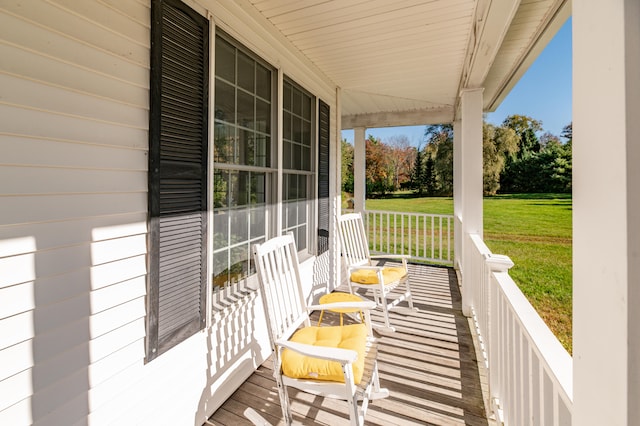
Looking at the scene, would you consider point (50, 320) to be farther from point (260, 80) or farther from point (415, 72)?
point (415, 72)

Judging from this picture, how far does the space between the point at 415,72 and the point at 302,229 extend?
237cm

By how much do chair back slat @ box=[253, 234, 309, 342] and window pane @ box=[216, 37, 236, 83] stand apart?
1.25m

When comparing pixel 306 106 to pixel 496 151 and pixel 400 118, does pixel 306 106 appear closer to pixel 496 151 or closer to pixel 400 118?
pixel 400 118

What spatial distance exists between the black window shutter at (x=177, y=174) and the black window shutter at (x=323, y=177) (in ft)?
6.93

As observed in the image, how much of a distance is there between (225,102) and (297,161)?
4.39ft

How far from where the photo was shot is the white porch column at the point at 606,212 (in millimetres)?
460

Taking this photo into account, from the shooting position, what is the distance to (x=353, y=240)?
400 cm

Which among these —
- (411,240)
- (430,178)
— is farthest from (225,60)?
(430,178)

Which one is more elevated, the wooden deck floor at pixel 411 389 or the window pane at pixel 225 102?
the window pane at pixel 225 102

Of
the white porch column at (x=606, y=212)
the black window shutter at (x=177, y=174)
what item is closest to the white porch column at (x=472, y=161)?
the black window shutter at (x=177, y=174)

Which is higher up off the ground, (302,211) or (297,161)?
(297,161)

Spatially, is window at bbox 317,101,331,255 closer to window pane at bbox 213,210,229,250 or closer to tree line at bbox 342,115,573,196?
window pane at bbox 213,210,229,250

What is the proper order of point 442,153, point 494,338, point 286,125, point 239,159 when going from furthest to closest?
point 442,153
point 286,125
point 239,159
point 494,338

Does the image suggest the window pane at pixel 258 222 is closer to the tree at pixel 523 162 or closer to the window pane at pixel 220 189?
the window pane at pixel 220 189
